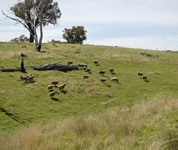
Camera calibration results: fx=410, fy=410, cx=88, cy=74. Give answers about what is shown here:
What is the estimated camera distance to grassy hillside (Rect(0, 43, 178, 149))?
11.3m

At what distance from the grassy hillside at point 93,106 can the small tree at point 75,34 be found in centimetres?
3817

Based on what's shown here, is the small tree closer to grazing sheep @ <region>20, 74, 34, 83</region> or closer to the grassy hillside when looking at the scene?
the grassy hillside

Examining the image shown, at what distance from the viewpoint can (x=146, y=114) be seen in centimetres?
1470

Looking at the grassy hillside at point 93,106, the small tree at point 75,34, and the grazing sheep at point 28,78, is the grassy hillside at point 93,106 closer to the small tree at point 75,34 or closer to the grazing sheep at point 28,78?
the grazing sheep at point 28,78

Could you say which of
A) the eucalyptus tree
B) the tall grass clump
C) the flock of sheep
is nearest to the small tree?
the eucalyptus tree

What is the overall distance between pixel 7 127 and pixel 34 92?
10.00 meters

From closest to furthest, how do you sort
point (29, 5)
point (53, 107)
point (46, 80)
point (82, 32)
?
1. point (53, 107)
2. point (46, 80)
3. point (29, 5)
4. point (82, 32)

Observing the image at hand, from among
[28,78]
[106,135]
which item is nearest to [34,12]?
[28,78]

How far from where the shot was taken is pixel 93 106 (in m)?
31.0

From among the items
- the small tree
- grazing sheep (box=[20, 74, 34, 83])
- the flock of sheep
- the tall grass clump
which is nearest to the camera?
the tall grass clump

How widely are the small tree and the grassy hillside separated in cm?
3817

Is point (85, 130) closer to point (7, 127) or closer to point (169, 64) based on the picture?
point (7, 127)

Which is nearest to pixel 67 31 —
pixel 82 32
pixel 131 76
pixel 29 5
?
pixel 82 32

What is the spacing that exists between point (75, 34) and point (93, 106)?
81.8m
